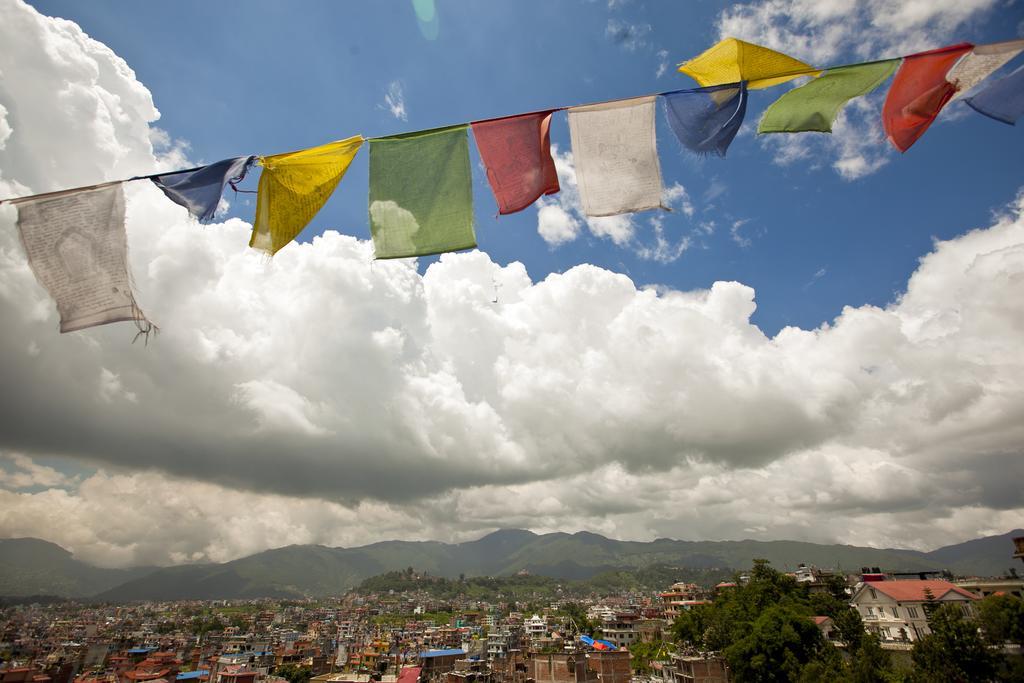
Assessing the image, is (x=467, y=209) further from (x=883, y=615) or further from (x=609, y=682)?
(x=883, y=615)

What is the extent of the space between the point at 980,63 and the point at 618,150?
4225mm

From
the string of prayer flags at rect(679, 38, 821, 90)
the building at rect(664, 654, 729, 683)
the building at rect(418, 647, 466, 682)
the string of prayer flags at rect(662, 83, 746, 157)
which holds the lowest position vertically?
the building at rect(418, 647, 466, 682)

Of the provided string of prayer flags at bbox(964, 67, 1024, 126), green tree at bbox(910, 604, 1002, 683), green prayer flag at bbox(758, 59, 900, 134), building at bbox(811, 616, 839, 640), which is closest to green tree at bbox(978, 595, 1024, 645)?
green tree at bbox(910, 604, 1002, 683)

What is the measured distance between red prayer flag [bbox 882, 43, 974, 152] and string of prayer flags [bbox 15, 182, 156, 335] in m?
9.34

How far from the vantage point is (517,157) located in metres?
6.41

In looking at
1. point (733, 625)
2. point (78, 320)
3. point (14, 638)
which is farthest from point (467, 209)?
point (14, 638)

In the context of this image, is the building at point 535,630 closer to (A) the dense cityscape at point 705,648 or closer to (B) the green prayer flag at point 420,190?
(A) the dense cityscape at point 705,648

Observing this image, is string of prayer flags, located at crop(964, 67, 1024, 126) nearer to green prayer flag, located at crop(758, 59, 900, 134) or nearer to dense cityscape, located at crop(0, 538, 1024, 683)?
green prayer flag, located at crop(758, 59, 900, 134)

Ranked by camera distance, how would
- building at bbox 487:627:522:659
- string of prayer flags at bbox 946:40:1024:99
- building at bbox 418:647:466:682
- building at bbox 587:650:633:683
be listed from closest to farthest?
string of prayer flags at bbox 946:40:1024:99 < building at bbox 587:650:633:683 < building at bbox 418:647:466:682 < building at bbox 487:627:522:659

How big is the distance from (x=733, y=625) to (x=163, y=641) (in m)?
94.8

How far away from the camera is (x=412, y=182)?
639 cm

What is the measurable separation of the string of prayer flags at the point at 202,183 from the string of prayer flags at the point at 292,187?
30cm

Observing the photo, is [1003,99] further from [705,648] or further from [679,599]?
[679,599]

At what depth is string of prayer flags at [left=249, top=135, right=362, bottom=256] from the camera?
246 inches
